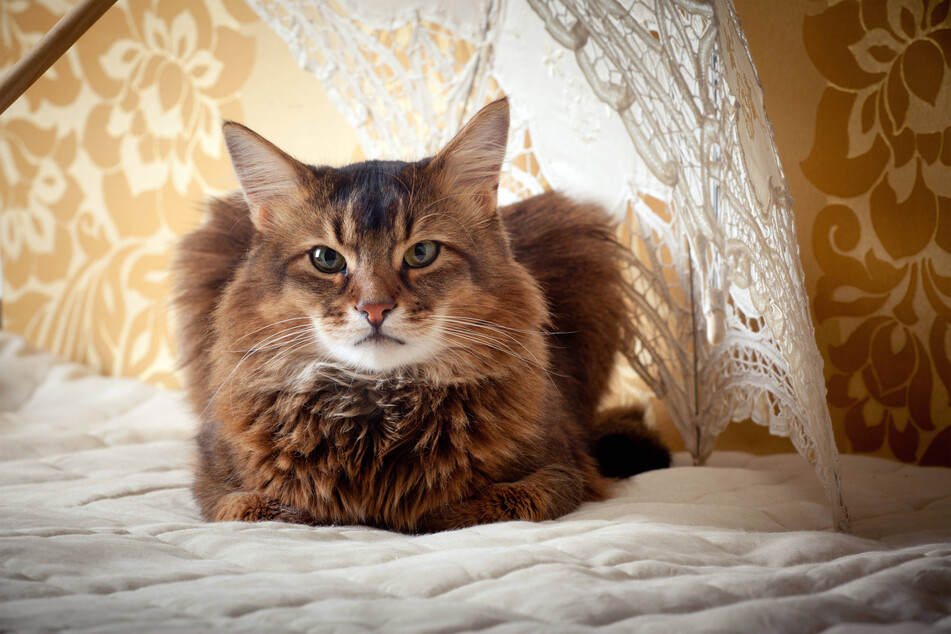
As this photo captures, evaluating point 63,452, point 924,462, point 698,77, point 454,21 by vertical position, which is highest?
point 454,21

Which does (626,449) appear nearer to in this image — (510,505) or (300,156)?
(510,505)

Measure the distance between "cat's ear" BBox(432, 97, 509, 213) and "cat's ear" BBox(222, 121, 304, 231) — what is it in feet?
0.89

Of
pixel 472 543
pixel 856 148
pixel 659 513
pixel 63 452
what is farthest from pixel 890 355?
pixel 63 452

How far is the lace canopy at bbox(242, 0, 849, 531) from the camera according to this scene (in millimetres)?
1144

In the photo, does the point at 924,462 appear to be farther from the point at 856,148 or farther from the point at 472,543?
the point at 472,543

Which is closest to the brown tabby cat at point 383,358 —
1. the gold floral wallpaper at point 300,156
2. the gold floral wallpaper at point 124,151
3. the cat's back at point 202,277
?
the cat's back at point 202,277

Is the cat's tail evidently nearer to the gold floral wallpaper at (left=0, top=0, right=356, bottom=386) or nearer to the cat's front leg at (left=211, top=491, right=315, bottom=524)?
the cat's front leg at (left=211, top=491, right=315, bottom=524)

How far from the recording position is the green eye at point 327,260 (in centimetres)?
124

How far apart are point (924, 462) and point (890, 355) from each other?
28 centimetres

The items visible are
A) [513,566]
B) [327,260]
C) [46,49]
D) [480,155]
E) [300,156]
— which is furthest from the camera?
[300,156]

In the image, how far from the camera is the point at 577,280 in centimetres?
174

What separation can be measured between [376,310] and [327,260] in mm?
184

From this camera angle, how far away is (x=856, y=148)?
1.76 m

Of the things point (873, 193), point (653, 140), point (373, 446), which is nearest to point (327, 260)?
point (373, 446)
